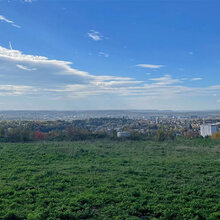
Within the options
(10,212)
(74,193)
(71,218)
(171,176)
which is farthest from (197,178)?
(10,212)

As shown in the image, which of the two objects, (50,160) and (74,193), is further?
(50,160)

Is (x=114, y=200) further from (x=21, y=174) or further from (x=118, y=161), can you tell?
(x=118, y=161)

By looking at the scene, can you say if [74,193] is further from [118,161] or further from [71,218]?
[118,161]

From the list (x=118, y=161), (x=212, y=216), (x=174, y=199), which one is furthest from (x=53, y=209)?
(x=118, y=161)

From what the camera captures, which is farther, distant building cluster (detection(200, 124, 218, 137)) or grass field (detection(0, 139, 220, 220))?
distant building cluster (detection(200, 124, 218, 137))

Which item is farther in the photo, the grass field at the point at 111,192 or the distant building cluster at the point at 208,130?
the distant building cluster at the point at 208,130

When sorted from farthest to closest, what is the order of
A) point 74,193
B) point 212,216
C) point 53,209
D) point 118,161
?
point 118,161 → point 74,193 → point 53,209 → point 212,216

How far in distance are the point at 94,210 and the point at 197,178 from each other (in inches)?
211

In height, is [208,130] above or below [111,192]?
below

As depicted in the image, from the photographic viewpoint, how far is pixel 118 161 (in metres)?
13.6

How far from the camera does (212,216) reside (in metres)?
5.80

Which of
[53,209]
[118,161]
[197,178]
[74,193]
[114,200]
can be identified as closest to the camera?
[53,209]

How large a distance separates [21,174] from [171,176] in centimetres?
641

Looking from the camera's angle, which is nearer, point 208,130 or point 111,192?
point 111,192
